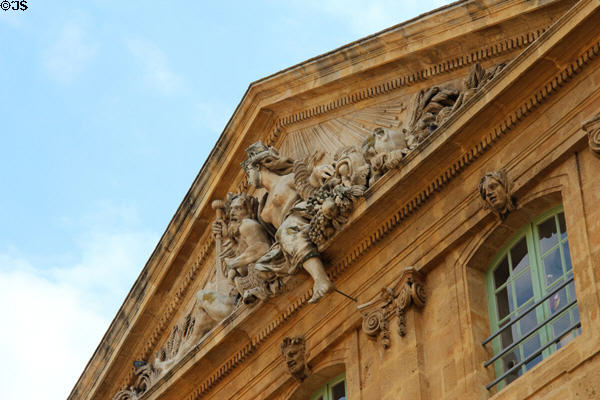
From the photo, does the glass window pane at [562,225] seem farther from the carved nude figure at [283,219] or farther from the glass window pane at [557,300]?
the carved nude figure at [283,219]

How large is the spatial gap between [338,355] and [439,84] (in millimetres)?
3184

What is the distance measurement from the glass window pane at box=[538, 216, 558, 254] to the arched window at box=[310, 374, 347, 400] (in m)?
3.03

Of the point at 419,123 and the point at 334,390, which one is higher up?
the point at 419,123

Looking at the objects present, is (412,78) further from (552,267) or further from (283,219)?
(552,267)

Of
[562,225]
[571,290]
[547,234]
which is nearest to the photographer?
[571,290]

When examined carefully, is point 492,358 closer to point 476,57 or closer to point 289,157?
point 476,57

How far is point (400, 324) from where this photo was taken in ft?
52.1

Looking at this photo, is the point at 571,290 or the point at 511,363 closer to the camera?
the point at 571,290

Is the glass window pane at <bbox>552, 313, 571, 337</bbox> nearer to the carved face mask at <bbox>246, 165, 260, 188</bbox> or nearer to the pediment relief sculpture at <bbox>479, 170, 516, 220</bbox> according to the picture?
the pediment relief sculpture at <bbox>479, 170, 516, 220</bbox>

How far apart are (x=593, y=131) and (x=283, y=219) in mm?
4771

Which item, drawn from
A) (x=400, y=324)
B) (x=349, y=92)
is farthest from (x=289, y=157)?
(x=400, y=324)

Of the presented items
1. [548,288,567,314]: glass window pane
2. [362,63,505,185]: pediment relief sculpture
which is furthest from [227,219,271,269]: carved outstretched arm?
[548,288,567,314]: glass window pane

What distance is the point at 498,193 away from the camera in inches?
606

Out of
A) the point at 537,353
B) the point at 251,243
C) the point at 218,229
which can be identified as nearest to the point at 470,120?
the point at 537,353
